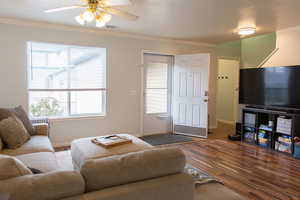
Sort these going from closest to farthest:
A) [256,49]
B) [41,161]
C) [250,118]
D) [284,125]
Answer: [41,161] → [284,125] → [250,118] → [256,49]

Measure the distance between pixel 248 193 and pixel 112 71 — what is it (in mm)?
3394

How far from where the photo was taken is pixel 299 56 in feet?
13.5

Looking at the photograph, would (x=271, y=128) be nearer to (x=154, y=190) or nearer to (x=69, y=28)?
(x=154, y=190)

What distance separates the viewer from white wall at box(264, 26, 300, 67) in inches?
163

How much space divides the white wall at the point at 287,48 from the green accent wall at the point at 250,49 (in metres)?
1.31

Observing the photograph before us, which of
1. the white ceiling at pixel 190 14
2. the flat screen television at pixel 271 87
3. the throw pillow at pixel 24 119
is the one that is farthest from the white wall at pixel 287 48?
the throw pillow at pixel 24 119

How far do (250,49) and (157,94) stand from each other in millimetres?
3181

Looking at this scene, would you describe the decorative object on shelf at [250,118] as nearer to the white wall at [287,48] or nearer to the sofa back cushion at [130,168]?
the white wall at [287,48]

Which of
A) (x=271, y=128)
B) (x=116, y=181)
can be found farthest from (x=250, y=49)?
(x=116, y=181)

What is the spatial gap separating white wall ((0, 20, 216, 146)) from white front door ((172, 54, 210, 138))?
521 mm

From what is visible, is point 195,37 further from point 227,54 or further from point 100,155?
point 100,155

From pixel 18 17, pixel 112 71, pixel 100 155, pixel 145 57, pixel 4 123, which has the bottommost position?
pixel 100 155

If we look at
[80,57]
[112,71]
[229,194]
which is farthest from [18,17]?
[229,194]

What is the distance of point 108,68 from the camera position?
4633 millimetres
